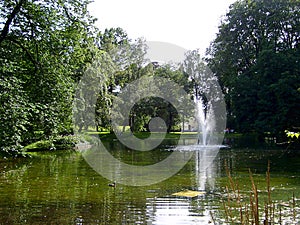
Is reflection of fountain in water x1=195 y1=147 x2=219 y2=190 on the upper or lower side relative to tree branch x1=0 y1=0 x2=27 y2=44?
lower

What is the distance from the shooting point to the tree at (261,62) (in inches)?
1190

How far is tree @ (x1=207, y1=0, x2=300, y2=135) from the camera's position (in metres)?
30.2

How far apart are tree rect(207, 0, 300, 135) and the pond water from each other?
1556 cm

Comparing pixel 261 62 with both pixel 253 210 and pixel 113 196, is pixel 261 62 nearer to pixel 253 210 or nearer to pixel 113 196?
pixel 113 196

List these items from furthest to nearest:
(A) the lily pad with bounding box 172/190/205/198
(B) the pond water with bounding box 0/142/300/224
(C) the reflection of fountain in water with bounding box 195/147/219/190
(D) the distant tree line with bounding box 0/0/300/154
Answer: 1. (D) the distant tree line with bounding box 0/0/300/154
2. (C) the reflection of fountain in water with bounding box 195/147/219/190
3. (A) the lily pad with bounding box 172/190/205/198
4. (B) the pond water with bounding box 0/142/300/224

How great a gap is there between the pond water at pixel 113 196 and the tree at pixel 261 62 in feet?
51.1

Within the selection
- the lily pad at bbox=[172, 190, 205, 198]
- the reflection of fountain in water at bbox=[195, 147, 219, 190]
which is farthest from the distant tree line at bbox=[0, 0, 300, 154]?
the lily pad at bbox=[172, 190, 205, 198]

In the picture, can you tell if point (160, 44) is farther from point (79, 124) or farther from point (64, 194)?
point (64, 194)

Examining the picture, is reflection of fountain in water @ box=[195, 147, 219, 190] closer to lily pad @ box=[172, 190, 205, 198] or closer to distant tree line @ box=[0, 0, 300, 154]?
lily pad @ box=[172, 190, 205, 198]

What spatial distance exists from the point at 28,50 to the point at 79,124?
15.1 metres

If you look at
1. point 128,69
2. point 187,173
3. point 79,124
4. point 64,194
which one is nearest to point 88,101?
point 79,124

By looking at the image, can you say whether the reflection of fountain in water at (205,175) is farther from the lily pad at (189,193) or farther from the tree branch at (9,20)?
the tree branch at (9,20)

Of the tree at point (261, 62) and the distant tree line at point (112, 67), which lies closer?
the distant tree line at point (112, 67)

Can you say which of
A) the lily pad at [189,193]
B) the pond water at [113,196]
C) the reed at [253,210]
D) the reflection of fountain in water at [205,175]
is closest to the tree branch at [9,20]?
the pond water at [113,196]
